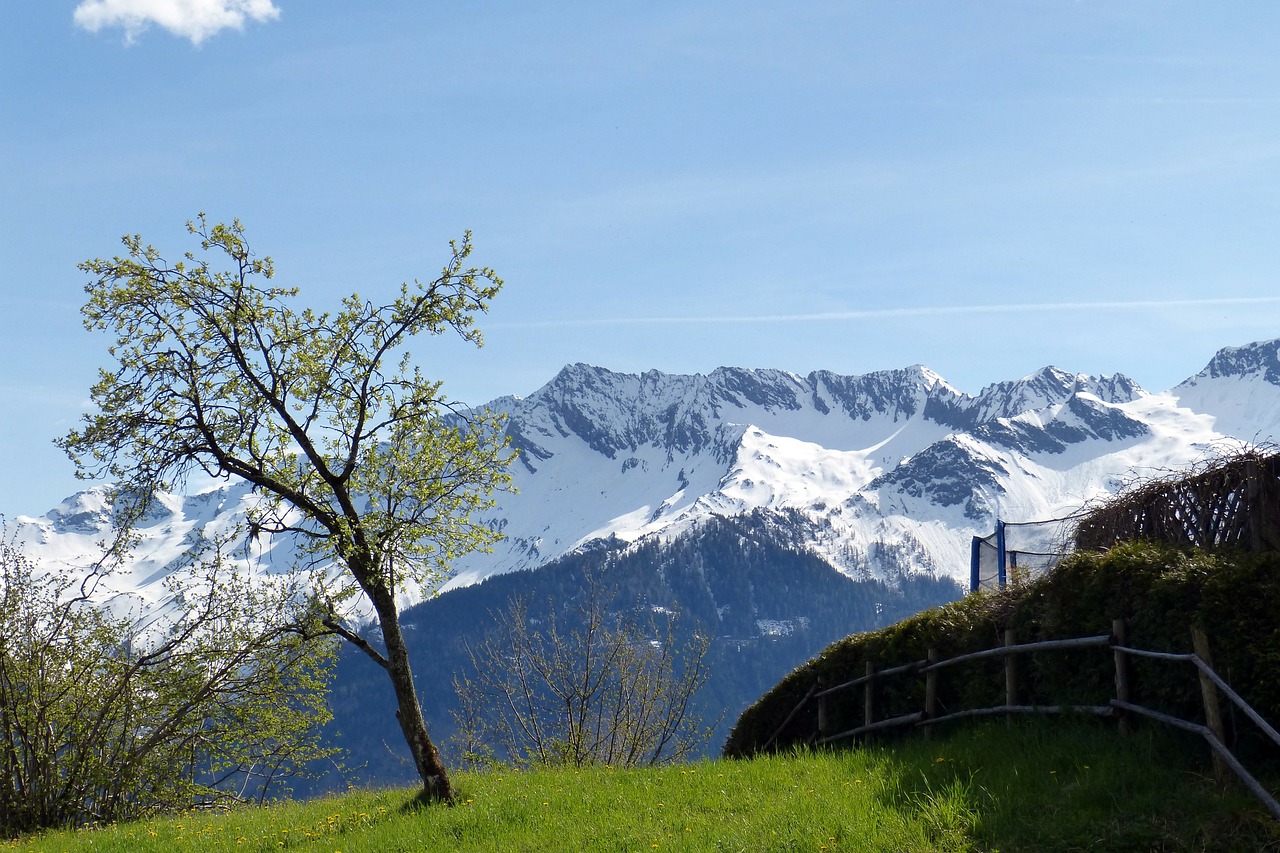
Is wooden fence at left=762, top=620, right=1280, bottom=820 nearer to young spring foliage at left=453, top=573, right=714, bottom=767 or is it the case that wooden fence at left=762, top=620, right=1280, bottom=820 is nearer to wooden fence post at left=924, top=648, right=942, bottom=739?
wooden fence post at left=924, top=648, right=942, bottom=739

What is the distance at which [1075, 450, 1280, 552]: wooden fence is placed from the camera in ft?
39.1

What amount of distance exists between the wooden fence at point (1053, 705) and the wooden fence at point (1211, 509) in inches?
73.1

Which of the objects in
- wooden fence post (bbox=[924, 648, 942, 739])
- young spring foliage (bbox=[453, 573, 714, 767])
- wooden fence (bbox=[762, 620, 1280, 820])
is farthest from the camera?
young spring foliage (bbox=[453, 573, 714, 767])

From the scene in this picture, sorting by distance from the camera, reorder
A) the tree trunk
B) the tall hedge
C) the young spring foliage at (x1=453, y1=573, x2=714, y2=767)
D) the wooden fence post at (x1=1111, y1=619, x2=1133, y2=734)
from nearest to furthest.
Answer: the tall hedge, the wooden fence post at (x1=1111, y1=619, x2=1133, y2=734), the tree trunk, the young spring foliage at (x1=453, y1=573, x2=714, y2=767)

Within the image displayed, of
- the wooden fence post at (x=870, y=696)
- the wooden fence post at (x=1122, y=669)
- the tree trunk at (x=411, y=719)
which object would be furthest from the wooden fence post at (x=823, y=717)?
the wooden fence post at (x=1122, y=669)

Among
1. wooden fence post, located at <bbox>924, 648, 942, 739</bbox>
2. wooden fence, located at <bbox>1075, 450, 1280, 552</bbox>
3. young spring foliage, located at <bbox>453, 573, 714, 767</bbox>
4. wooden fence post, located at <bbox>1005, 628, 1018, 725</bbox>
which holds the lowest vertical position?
young spring foliage, located at <bbox>453, 573, 714, 767</bbox>

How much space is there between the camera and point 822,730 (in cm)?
1758

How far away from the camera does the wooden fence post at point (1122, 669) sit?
37.4 ft

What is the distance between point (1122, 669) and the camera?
11469 mm

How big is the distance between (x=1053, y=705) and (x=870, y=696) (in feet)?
12.7

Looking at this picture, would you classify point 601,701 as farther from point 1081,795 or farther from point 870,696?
point 1081,795

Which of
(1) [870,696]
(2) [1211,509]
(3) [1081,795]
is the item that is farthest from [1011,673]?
(3) [1081,795]

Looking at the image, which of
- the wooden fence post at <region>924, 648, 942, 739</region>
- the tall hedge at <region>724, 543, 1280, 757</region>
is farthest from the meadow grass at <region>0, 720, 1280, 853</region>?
the tall hedge at <region>724, 543, 1280, 757</region>

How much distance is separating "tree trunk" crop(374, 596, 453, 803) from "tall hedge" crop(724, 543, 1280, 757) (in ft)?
21.0
